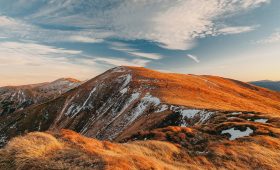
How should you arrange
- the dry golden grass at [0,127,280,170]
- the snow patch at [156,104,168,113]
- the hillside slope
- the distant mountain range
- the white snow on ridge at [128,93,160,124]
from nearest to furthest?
the dry golden grass at [0,127,280,170], the distant mountain range, the hillside slope, the snow patch at [156,104,168,113], the white snow on ridge at [128,93,160,124]

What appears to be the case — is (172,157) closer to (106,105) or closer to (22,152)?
(22,152)

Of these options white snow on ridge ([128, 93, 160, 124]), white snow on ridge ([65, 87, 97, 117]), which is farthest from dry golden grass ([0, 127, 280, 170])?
white snow on ridge ([65, 87, 97, 117])

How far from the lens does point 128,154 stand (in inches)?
808

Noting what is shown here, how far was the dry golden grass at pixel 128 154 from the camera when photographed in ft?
49.3

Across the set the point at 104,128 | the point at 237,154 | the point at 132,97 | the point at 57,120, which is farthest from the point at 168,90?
the point at 237,154

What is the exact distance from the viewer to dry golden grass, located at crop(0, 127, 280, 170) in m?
15.0

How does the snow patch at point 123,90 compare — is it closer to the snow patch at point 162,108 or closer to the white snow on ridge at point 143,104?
the white snow on ridge at point 143,104

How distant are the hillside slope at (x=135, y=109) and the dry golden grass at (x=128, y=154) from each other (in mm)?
9320

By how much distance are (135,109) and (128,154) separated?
2501 inches

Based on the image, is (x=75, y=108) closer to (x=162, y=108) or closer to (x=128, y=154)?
(x=162, y=108)

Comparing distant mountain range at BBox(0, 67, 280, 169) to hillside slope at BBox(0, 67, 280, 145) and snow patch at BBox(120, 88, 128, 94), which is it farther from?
snow patch at BBox(120, 88, 128, 94)

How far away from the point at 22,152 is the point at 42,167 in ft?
6.50

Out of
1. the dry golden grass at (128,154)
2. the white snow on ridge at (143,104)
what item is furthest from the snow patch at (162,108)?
the dry golden grass at (128,154)

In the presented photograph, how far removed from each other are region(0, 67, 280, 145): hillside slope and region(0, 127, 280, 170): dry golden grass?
9.32 m
